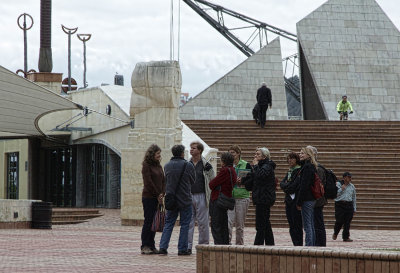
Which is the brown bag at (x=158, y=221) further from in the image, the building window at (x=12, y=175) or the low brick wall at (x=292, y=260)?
the building window at (x=12, y=175)

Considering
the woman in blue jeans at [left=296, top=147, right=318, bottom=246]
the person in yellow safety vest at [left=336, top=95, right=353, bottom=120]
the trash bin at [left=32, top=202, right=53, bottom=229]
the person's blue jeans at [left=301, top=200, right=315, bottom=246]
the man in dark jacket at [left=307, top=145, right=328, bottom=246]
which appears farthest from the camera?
the person in yellow safety vest at [left=336, top=95, right=353, bottom=120]

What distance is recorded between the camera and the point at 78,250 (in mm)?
11766

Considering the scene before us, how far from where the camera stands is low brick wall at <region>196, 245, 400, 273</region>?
6.84 meters

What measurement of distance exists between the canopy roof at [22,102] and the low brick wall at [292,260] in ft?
42.2

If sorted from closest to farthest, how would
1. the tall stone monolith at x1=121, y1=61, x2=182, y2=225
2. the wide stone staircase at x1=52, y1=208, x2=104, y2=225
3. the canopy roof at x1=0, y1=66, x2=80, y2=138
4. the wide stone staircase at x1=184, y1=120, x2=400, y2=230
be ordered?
the tall stone monolith at x1=121, y1=61, x2=182, y2=225 → the canopy roof at x1=0, y1=66, x2=80, y2=138 → the wide stone staircase at x1=184, y1=120, x2=400, y2=230 → the wide stone staircase at x1=52, y1=208, x2=104, y2=225

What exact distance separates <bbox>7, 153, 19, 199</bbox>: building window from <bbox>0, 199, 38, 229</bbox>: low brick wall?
1711 centimetres

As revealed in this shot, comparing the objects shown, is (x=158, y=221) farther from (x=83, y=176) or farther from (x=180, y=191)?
(x=83, y=176)

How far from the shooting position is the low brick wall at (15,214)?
56.0ft

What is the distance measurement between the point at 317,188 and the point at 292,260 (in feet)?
13.0

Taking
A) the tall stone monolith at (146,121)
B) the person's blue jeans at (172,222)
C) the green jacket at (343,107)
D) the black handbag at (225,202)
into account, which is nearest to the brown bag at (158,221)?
the person's blue jeans at (172,222)

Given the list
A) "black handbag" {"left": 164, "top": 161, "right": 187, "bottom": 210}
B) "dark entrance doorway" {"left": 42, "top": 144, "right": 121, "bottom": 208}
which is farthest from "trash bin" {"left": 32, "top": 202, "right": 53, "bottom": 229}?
"dark entrance doorway" {"left": 42, "top": 144, "right": 121, "bottom": 208}

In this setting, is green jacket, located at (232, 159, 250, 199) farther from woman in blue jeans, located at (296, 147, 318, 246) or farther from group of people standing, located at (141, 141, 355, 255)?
woman in blue jeans, located at (296, 147, 318, 246)

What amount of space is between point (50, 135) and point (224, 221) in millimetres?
19894

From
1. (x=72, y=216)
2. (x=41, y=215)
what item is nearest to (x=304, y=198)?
(x=41, y=215)
